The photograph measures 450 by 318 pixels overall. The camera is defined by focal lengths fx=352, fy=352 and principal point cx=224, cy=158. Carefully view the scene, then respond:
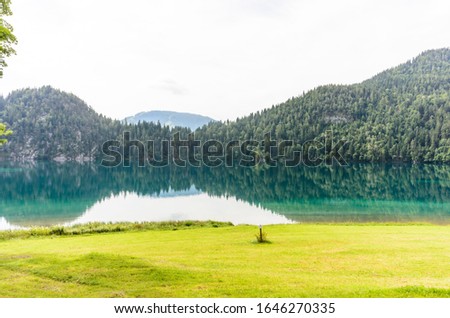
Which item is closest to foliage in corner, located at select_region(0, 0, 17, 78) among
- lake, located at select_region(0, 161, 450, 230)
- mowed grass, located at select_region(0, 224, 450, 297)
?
mowed grass, located at select_region(0, 224, 450, 297)

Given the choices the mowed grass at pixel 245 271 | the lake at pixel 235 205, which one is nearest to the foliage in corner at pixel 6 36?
the mowed grass at pixel 245 271

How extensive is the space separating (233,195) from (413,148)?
5534 inches

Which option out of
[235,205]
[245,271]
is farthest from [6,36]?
[235,205]

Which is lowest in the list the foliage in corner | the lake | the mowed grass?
the lake

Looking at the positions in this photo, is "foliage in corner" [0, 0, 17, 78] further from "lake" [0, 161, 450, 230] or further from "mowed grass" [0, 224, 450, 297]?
"lake" [0, 161, 450, 230]

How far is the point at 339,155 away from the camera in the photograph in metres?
195

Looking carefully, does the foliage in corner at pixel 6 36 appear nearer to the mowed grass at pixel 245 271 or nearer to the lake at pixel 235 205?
the mowed grass at pixel 245 271

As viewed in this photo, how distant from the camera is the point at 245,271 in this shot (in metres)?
15.3

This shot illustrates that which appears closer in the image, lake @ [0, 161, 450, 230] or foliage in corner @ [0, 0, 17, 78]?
foliage in corner @ [0, 0, 17, 78]

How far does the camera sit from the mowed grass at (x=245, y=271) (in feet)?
41.7

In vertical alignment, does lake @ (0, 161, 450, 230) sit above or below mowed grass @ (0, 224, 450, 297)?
below

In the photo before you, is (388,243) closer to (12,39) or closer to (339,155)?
(12,39)

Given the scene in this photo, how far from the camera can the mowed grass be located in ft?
41.7

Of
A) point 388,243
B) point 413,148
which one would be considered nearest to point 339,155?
point 413,148
